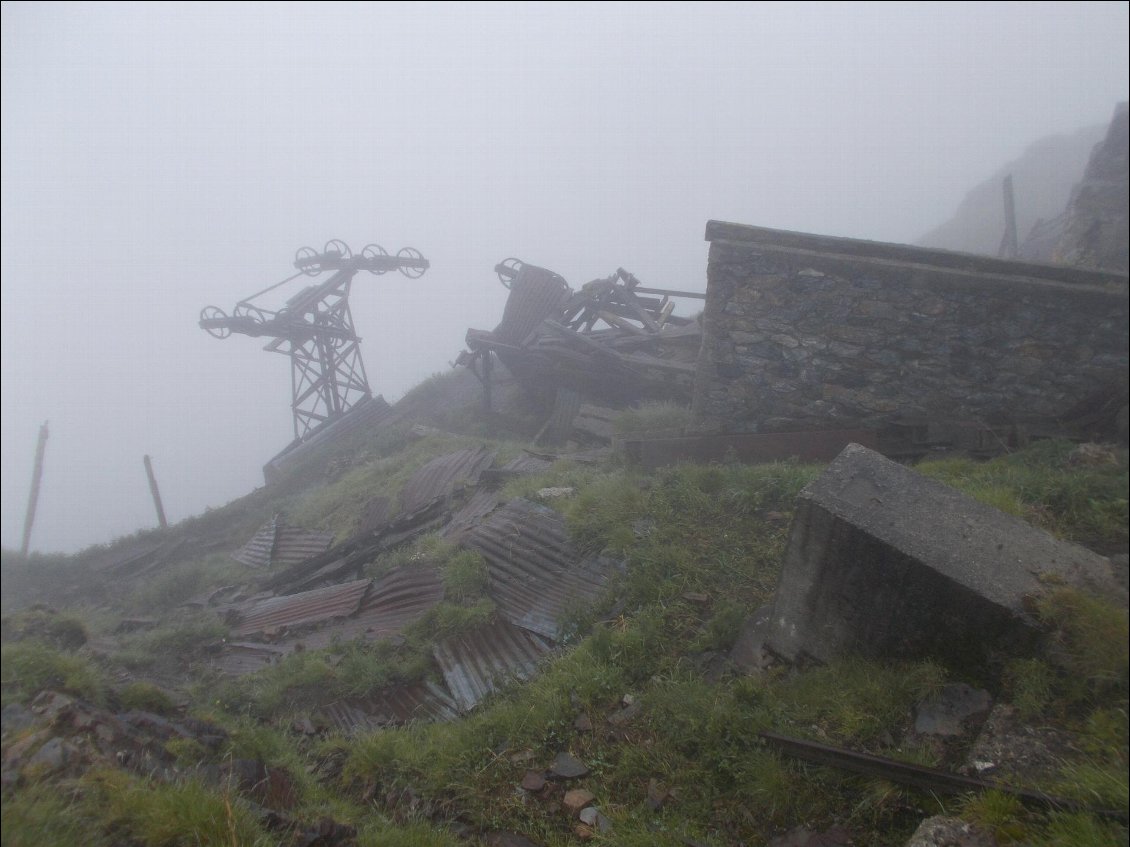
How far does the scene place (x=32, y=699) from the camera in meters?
2.07

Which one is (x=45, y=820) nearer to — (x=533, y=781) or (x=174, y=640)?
(x=533, y=781)

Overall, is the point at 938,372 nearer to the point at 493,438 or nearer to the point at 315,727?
the point at 315,727

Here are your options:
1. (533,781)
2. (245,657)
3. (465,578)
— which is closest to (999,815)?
(533,781)

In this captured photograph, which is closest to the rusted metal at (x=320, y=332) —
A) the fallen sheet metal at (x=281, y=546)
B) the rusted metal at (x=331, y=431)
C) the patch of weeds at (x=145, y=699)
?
the rusted metal at (x=331, y=431)

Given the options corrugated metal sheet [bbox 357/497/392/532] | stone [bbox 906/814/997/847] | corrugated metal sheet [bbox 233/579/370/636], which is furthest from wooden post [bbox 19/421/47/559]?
corrugated metal sheet [bbox 357/497/392/532]

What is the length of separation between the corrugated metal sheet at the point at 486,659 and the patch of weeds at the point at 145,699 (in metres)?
1.78

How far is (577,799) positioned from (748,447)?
441 cm

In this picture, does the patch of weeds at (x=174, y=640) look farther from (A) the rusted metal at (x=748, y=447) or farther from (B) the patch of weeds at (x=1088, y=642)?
(B) the patch of weeds at (x=1088, y=642)

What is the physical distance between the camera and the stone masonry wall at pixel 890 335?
5371 mm

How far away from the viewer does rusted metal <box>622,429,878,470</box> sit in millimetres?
6488

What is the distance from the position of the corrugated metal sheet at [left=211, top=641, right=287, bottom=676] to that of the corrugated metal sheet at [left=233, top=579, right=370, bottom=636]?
0.33m

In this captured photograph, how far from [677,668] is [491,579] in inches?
86.0

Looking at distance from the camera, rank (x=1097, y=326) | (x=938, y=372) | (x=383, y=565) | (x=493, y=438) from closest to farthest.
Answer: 1. (x=1097, y=326)
2. (x=938, y=372)
3. (x=383, y=565)
4. (x=493, y=438)

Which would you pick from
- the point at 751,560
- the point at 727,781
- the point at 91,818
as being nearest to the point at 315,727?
the point at 91,818
